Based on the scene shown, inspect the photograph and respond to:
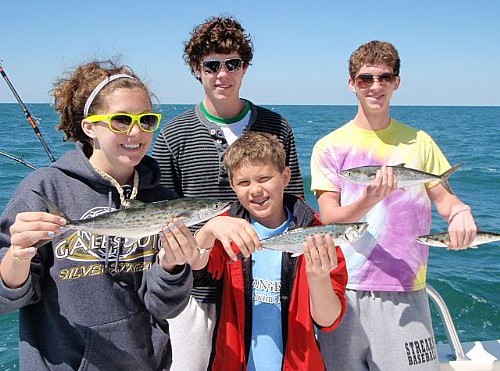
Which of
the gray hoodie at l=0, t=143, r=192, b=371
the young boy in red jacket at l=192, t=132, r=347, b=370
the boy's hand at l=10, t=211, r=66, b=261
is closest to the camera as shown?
the boy's hand at l=10, t=211, r=66, b=261

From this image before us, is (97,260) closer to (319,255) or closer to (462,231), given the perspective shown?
(319,255)

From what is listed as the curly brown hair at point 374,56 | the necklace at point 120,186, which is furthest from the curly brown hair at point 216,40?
the necklace at point 120,186

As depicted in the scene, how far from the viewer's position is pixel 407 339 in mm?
3398

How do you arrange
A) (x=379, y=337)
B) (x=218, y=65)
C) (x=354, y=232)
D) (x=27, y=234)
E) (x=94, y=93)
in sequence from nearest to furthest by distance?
1. (x=27, y=234)
2. (x=94, y=93)
3. (x=354, y=232)
4. (x=379, y=337)
5. (x=218, y=65)

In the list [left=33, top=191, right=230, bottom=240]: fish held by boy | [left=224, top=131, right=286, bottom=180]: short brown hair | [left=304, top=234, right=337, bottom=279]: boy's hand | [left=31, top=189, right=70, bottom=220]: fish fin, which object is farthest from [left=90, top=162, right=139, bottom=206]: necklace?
[left=304, top=234, right=337, bottom=279]: boy's hand

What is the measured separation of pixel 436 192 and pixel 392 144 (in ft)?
1.51

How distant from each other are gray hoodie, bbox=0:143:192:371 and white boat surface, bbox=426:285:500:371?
2.32 metres

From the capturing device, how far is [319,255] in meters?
2.61

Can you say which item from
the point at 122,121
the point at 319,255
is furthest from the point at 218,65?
the point at 319,255

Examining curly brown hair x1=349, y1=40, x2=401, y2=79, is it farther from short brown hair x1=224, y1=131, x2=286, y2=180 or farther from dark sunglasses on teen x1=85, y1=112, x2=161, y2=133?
dark sunglasses on teen x1=85, y1=112, x2=161, y2=133

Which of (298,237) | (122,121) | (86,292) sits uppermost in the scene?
(122,121)

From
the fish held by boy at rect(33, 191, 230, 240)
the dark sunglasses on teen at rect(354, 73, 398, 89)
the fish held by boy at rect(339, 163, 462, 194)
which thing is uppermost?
the dark sunglasses on teen at rect(354, 73, 398, 89)

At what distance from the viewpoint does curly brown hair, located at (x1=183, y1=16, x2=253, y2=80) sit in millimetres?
3627

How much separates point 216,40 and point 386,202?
1662 millimetres
